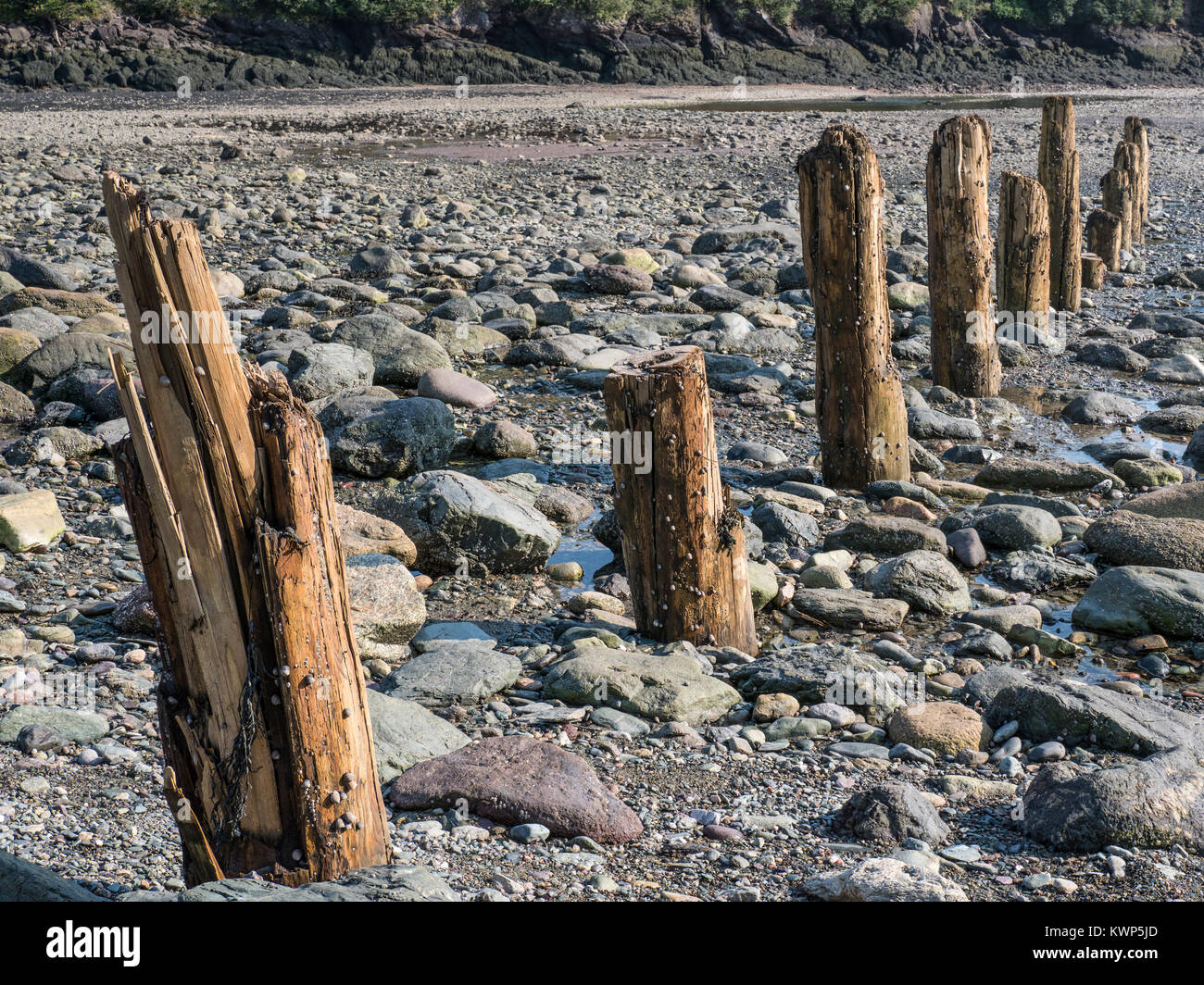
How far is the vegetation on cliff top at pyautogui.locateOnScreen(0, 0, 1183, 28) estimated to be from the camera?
42469 millimetres

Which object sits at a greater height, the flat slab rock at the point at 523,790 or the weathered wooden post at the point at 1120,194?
the weathered wooden post at the point at 1120,194

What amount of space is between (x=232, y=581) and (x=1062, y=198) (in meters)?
11.9

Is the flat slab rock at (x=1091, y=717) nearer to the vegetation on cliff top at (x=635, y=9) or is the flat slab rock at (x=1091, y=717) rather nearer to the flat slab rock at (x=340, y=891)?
the flat slab rock at (x=340, y=891)

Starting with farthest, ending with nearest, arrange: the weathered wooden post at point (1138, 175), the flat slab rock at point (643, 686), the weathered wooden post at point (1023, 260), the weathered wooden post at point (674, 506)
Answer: the weathered wooden post at point (1138, 175)
the weathered wooden post at point (1023, 260)
the weathered wooden post at point (674, 506)
the flat slab rock at point (643, 686)

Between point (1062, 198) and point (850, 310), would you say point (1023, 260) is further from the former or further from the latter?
point (850, 310)

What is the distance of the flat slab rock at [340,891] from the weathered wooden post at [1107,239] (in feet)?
47.3

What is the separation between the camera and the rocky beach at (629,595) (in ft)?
13.0

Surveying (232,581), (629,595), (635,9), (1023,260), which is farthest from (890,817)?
(635,9)

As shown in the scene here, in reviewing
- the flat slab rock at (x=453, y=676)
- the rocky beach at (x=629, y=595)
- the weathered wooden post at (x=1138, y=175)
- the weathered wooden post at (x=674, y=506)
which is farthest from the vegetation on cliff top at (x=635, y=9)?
the flat slab rock at (x=453, y=676)

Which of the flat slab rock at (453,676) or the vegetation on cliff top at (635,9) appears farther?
the vegetation on cliff top at (635,9)

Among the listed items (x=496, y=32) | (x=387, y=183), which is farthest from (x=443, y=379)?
(x=496, y=32)

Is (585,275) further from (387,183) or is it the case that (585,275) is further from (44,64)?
(44,64)

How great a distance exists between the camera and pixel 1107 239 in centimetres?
1529

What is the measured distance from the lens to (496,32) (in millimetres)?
49094
